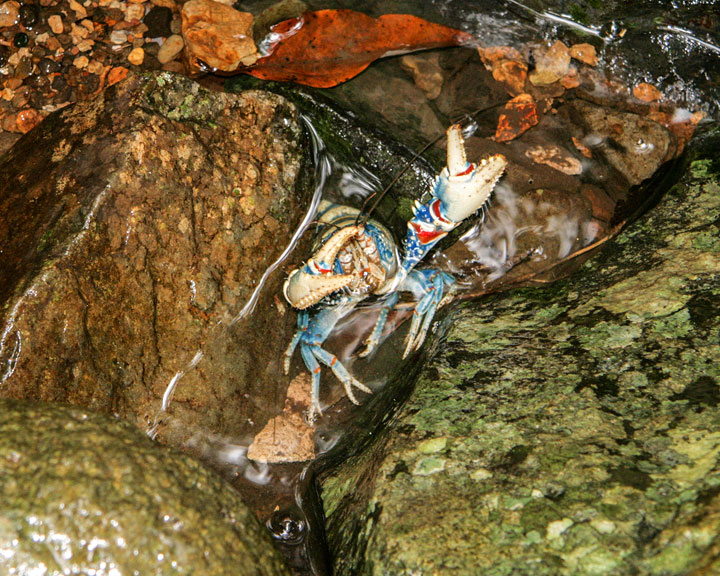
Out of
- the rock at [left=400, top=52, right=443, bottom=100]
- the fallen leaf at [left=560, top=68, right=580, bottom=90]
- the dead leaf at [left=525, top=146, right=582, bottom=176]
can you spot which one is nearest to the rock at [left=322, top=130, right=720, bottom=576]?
the dead leaf at [left=525, top=146, right=582, bottom=176]

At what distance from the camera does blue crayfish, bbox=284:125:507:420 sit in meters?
3.65

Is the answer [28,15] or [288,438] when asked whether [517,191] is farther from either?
[28,15]

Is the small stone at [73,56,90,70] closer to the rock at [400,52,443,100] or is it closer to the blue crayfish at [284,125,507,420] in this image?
the blue crayfish at [284,125,507,420]

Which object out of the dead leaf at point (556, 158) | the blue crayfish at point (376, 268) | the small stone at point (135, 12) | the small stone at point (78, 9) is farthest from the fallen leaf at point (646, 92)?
the small stone at point (78, 9)

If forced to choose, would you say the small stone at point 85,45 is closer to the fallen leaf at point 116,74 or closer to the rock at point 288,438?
the fallen leaf at point 116,74

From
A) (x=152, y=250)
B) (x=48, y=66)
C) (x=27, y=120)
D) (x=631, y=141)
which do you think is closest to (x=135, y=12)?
(x=48, y=66)

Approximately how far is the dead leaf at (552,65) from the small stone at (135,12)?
11.0 feet

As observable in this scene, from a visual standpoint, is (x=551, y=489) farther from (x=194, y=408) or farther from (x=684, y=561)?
(x=194, y=408)

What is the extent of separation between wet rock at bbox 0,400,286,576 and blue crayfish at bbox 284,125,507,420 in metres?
1.60

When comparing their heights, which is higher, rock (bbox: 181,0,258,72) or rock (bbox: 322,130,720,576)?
rock (bbox: 181,0,258,72)

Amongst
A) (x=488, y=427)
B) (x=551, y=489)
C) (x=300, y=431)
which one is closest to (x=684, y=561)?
(x=551, y=489)

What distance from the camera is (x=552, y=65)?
477 centimetres

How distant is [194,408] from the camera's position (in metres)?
3.62

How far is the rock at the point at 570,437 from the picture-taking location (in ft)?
6.63
